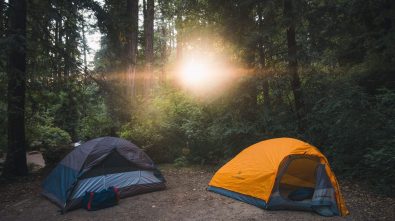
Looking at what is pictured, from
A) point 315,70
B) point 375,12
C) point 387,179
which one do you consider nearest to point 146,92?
point 315,70

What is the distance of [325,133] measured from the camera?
→ 1005cm

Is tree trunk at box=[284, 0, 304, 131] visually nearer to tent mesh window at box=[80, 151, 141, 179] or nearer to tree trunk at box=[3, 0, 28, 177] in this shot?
tent mesh window at box=[80, 151, 141, 179]

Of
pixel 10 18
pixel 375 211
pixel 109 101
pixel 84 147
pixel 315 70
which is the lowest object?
pixel 375 211

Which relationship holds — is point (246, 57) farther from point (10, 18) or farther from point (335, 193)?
point (10, 18)

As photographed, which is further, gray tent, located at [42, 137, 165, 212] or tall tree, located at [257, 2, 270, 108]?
tall tree, located at [257, 2, 270, 108]

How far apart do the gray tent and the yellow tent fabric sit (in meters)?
1.91

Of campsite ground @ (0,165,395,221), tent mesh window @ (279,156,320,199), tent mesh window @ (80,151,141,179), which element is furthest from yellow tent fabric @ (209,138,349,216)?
tent mesh window @ (80,151,141,179)

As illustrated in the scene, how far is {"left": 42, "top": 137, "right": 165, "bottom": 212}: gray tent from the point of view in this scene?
7543mm

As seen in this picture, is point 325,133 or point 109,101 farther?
point 109,101

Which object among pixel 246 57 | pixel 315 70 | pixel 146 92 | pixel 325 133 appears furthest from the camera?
pixel 146 92

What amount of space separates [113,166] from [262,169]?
376 centimetres

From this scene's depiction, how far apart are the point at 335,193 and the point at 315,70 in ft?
17.6

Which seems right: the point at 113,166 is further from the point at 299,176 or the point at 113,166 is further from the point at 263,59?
the point at 263,59

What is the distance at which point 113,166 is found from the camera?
8.19 meters
